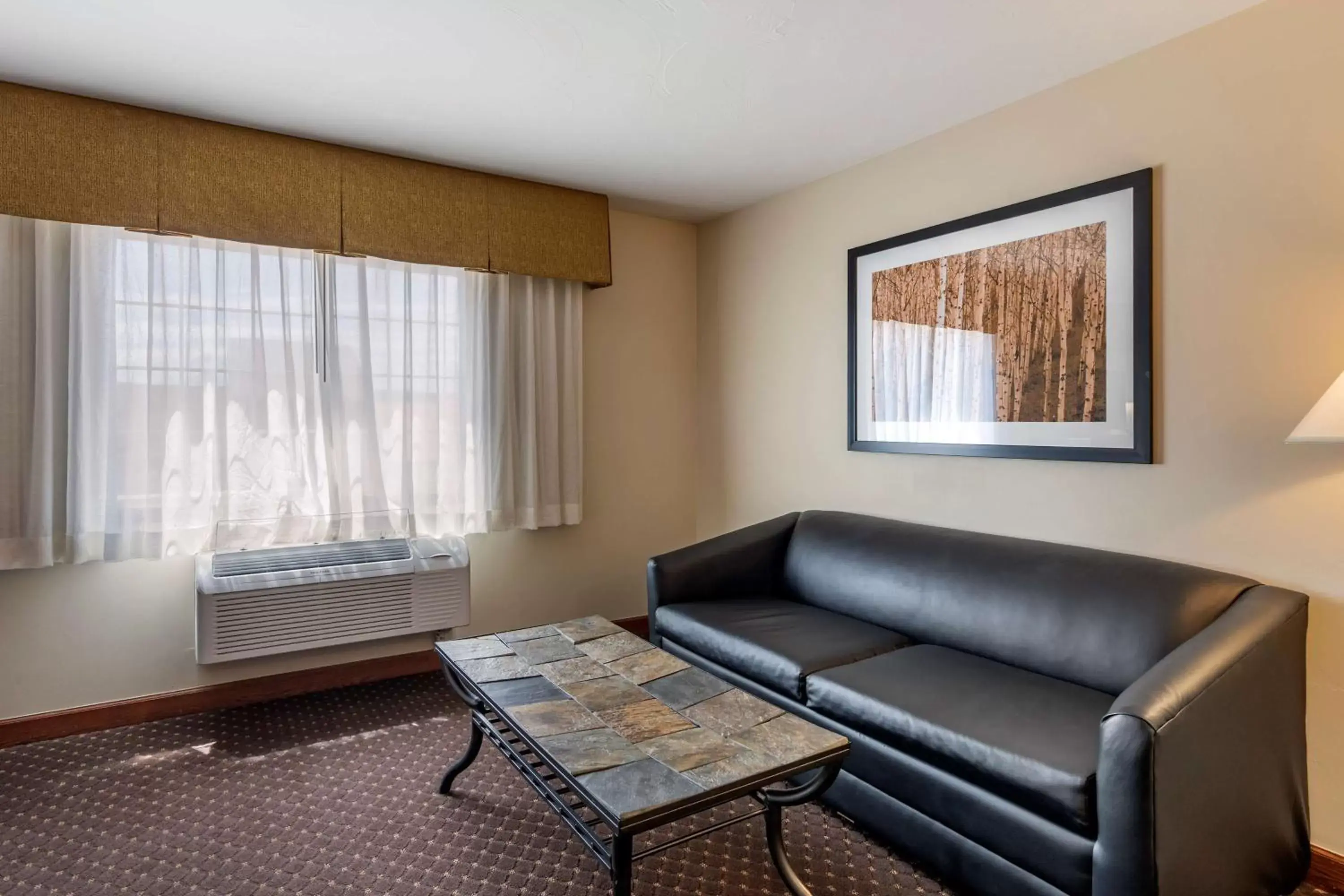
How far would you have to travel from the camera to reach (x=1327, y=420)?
5.70ft

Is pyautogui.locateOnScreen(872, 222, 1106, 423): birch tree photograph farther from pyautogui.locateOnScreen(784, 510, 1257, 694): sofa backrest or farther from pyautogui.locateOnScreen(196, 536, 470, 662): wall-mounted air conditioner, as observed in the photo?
pyautogui.locateOnScreen(196, 536, 470, 662): wall-mounted air conditioner

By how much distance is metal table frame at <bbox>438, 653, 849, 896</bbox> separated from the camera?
1.46 m

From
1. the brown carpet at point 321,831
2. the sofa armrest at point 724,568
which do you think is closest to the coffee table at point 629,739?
the brown carpet at point 321,831

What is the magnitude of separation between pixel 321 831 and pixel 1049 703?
83.6 inches

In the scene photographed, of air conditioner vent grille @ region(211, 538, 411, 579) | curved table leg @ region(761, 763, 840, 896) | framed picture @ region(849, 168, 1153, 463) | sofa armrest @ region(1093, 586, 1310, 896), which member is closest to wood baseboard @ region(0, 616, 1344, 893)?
air conditioner vent grille @ region(211, 538, 411, 579)

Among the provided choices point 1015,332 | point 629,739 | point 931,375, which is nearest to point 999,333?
point 1015,332

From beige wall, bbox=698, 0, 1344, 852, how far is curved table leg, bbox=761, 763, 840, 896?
1421 mm

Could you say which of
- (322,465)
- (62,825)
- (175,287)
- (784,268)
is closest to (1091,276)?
(784,268)

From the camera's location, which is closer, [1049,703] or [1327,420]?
[1327,420]

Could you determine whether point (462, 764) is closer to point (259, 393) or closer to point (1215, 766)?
point (259, 393)

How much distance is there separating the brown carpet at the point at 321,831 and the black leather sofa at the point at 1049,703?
12.3 inches

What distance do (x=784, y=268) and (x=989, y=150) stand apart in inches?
47.1

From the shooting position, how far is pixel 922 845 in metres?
1.93

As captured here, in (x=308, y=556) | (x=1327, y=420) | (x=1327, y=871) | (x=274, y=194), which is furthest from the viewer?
(x=308, y=556)
